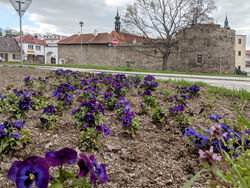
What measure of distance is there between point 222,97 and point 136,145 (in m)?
4.03

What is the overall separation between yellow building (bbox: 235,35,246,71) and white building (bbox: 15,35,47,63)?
4955 centimetres

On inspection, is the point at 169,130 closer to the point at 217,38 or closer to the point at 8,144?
the point at 8,144

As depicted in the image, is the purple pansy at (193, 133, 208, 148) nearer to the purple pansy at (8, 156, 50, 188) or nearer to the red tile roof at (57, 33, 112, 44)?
the purple pansy at (8, 156, 50, 188)

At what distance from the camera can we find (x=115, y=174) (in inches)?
79.5

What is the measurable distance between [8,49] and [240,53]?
183ft

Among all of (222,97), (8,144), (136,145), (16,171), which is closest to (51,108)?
Result: (8,144)

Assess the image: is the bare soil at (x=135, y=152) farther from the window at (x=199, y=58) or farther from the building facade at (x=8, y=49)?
the building facade at (x=8, y=49)

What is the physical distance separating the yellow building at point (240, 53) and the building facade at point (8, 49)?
53.9 metres

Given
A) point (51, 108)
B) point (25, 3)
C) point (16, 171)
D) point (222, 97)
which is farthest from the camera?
point (25, 3)

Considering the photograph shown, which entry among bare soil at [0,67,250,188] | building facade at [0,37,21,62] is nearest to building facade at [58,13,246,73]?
bare soil at [0,67,250,188]

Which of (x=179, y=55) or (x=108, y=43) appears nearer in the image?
(x=179, y=55)

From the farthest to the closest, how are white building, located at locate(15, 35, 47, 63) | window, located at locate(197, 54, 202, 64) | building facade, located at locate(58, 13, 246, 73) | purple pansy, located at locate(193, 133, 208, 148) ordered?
1. white building, located at locate(15, 35, 47, 63)
2. window, located at locate(197, 54, 202, 64)
3. building facade, located at locate(58, 13, 246, 73)
4. purple pansy, located at locate(193, 133, 208, 148)

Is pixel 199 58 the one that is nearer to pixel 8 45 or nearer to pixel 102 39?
pixel 102 39

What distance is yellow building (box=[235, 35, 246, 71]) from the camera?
5594 cm
